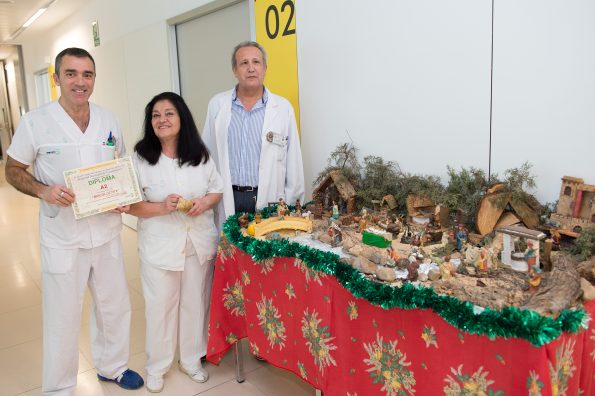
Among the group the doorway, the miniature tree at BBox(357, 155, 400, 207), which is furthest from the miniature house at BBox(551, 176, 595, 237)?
the doorway

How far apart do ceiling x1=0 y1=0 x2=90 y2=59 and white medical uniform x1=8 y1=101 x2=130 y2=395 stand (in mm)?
4852

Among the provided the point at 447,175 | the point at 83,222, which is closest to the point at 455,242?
the point at 447,175

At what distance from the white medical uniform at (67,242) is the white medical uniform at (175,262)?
7.5 inches

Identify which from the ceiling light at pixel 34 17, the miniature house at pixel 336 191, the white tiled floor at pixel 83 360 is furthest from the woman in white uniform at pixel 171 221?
the ceiling light at pixel 34 17

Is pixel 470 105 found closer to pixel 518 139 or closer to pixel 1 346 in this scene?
pixel 518 139

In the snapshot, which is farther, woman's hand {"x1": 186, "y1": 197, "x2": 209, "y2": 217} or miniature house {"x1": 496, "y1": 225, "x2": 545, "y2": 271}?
woman's hand {"x1": 186, "y1": 197, "x2": 209, "y2": 217}

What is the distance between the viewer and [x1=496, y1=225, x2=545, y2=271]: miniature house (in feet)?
4.69

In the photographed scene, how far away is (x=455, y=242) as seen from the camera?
1.71 metres

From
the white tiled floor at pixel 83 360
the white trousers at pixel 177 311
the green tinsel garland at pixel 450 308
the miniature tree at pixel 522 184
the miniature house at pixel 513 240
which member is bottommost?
the white tiled floor at pixel 83 360

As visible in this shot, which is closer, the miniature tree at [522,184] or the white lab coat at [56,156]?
the miniature tree at [522,184]

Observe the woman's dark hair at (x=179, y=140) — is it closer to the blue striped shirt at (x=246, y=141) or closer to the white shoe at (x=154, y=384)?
the blue striped shirt at (x=246, y=141)

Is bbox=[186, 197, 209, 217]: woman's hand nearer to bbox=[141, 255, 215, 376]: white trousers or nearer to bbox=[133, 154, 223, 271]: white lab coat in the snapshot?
bbox=[133, 154, 223, 271]: white lab coat

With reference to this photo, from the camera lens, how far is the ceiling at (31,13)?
6433mm

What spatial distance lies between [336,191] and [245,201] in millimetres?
502
